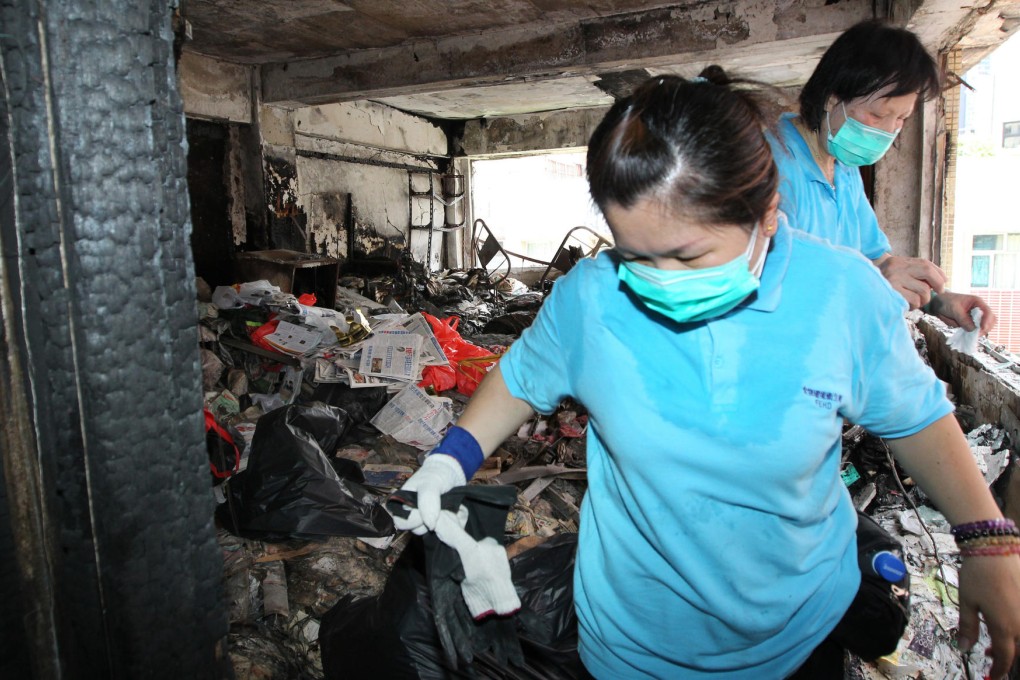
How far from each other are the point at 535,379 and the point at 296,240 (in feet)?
21.7

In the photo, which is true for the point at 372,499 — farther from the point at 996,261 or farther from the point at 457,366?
the point at 996,261

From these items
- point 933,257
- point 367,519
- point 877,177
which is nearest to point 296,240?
point 367,519

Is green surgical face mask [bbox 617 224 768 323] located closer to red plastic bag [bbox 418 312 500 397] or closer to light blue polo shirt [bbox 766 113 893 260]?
light blue polo shirt [bbox 766 113 893 260]

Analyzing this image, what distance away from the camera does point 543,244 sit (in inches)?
700

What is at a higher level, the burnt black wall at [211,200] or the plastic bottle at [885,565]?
the burnt black wall at [211,200]

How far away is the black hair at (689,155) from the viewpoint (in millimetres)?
763

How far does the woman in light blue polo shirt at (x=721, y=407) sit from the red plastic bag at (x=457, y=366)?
3200 mm

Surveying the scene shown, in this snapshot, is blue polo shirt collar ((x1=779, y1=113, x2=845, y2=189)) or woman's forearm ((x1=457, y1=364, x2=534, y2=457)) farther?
blue polo shirt collar ((x1=779, y1=113, x2=845, y2=189))

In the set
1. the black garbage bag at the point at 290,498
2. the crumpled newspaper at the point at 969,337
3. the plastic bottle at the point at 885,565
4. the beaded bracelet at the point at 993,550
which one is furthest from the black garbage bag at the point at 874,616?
the black garbage bag at the point at 290,498

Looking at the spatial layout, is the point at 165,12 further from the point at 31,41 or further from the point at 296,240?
the point at 296,240

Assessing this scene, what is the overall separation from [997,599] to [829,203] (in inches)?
42.7

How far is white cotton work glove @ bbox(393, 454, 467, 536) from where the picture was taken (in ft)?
3.09

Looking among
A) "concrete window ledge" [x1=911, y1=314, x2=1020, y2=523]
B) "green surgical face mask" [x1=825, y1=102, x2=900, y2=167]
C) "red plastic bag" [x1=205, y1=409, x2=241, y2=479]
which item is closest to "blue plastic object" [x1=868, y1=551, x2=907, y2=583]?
"green surgical face mask" [x1=825, y1=102, x2=900, y2=167]

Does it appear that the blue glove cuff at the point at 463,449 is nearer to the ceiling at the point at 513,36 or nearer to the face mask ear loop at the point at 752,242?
the face mask ear loop at the point at 752,242
